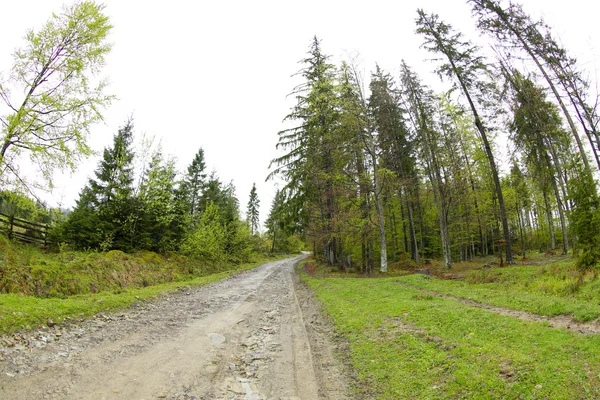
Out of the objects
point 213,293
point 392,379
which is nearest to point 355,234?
point 213,293

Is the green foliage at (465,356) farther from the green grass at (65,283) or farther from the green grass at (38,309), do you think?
the green grass at (65,283)

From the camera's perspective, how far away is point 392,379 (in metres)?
4.76

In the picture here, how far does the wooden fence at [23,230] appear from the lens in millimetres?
13344

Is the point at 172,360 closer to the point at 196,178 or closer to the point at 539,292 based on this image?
the point at 539,292

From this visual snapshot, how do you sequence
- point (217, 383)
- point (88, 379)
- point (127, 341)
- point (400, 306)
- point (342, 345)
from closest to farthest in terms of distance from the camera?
point (88, 379) < point (217, 383) < point (127, 341) < point (342, 345) < point (400, 306)

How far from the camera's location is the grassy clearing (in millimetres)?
3713

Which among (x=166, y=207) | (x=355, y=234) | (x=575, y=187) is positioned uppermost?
(x=166, y=207)

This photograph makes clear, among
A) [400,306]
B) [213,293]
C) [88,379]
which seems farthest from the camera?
[213,293]

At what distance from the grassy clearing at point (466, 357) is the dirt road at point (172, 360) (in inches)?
30.3

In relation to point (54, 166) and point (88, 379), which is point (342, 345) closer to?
point (88, 379)

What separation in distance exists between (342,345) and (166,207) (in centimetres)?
1964

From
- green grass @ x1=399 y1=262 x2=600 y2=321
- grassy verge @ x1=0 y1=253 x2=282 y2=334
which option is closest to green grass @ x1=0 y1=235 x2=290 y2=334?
grassy verge @ x1=0 y1=253 x2=282 y2=334

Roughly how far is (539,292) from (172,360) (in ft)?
34.0

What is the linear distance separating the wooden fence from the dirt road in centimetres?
975
